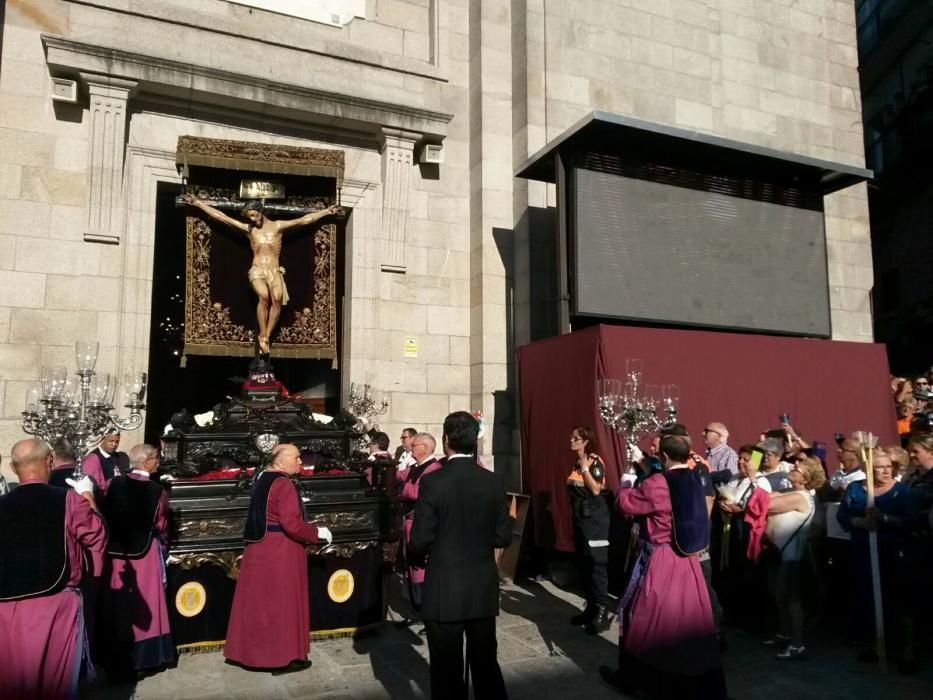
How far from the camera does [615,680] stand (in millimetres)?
5422

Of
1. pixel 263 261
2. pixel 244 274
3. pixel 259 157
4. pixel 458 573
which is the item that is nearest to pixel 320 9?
pixel 259 157

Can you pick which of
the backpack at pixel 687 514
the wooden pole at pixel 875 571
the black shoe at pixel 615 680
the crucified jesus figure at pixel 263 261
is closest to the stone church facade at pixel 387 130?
the crucified jesus figure at pixel 263 261

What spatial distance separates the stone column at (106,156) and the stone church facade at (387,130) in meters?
0.02

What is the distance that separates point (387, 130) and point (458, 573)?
842cm

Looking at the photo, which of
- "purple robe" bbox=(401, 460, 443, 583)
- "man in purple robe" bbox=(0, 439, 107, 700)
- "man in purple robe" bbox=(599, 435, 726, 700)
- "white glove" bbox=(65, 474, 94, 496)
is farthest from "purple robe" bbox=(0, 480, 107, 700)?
"man in purple robe" bbox=(599, 435, 726, 700)

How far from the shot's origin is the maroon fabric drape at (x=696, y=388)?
878cm

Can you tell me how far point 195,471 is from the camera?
6879 millimetres

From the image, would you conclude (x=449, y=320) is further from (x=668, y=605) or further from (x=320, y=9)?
(x=668, y=605)

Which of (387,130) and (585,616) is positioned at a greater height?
(387,130)

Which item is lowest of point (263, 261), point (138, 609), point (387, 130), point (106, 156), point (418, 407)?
point (138, 609)

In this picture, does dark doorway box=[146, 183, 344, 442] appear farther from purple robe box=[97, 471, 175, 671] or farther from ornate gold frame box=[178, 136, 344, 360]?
purple robe box=[97, 471, 175, 671]

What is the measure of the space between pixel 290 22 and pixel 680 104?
697 cm

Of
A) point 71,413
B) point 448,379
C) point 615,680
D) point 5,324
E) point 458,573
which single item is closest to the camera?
point 458,573

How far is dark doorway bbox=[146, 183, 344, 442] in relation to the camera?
12.3 metres
